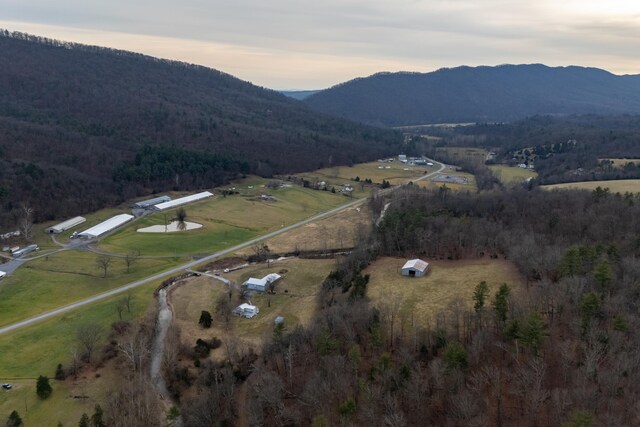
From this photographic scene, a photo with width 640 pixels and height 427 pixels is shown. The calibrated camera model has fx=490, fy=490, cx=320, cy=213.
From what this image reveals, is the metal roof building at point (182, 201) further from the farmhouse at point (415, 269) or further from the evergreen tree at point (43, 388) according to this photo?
the evergreen tree at point (43, 388)

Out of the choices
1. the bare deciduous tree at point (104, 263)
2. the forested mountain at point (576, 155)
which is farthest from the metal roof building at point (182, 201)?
the forested mountain at point (576, 155)

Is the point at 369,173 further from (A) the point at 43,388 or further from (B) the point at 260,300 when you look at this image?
(A) the point at 43,388

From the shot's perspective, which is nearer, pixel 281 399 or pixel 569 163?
pixel 281 399

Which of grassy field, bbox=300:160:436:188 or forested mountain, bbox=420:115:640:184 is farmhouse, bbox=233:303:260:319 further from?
forested mountain, bbox=420:115:640:184

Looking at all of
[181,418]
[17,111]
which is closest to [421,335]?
[181,418]

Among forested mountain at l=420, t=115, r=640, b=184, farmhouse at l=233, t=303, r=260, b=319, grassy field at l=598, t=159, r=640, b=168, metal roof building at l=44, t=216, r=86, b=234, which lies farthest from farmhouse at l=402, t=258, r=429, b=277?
grassy field at l=598, t=159, r=640, b=168

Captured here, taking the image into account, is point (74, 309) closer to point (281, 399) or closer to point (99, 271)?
point (99, 271)
